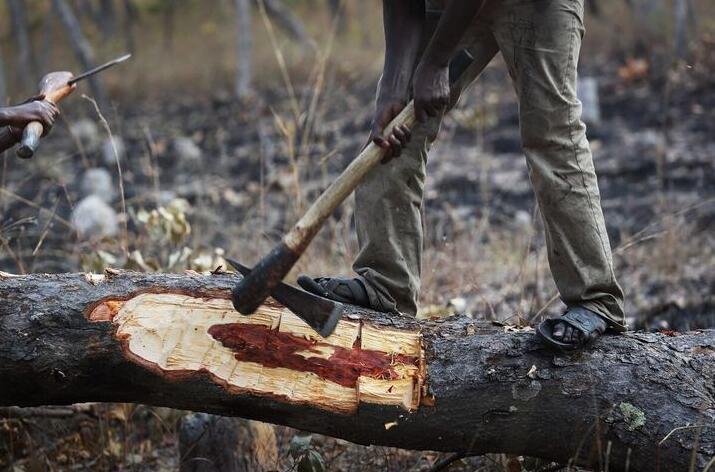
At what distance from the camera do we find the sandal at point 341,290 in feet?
10.1

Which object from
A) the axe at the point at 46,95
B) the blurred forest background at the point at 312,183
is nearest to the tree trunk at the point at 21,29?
the blurred forest background at the point at 312,183

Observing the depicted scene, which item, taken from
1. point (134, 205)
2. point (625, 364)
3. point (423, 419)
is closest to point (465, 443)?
point (423, 419)

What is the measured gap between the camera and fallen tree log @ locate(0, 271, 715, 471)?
275 cm

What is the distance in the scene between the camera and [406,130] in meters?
2.96

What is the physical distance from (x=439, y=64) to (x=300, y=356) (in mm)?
1081

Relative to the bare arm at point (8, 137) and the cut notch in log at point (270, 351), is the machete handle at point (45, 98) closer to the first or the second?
the bare arm at point (8, 137)

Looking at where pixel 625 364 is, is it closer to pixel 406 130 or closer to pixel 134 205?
pixel 406 130

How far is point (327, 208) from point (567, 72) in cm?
95

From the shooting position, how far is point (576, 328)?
111 inches

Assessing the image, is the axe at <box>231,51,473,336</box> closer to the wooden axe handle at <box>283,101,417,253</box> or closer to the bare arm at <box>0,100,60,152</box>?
the wooden axe handle at <box>283,101,417,253</box>

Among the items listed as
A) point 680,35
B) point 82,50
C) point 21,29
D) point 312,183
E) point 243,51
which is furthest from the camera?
point 21,29

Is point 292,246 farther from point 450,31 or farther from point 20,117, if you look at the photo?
point 20,117

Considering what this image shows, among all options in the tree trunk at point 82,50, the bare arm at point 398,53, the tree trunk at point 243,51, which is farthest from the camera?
the tree trunk at point 243,51

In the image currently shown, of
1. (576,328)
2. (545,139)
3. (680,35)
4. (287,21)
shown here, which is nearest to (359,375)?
(576,328)
